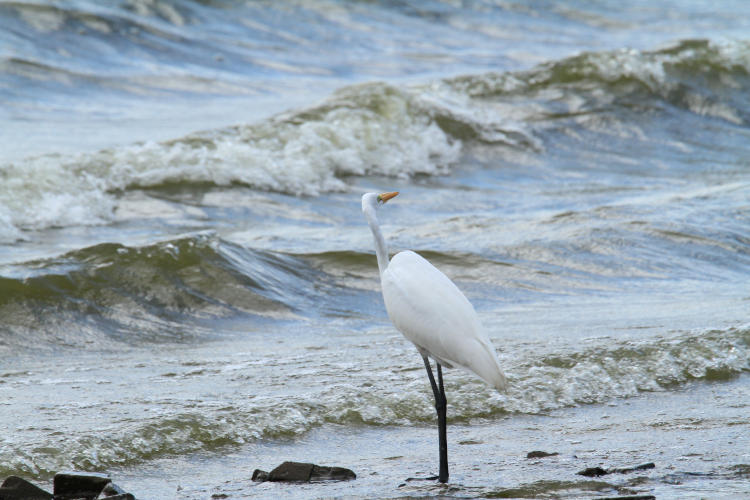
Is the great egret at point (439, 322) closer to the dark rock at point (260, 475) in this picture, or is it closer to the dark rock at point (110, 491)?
the dark rock at point (260, 475)

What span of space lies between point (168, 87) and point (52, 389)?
28.9ft

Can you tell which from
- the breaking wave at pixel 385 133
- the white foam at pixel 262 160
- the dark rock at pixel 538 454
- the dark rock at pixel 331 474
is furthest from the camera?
the breaking wave at pixel 385 133

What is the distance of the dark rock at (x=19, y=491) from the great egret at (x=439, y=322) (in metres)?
1.28

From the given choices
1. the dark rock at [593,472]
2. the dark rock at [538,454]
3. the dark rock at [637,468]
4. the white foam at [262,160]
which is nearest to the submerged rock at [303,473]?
the dark rock at [538,454]

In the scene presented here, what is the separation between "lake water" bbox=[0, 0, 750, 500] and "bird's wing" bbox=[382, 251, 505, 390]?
1.33ft

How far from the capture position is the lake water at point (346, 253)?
12.3ft

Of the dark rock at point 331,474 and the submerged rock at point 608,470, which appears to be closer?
the submerged rock at point 608,470

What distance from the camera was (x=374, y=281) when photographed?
663cm

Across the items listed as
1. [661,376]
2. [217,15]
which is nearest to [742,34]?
[217,15]

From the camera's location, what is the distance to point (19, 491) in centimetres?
300

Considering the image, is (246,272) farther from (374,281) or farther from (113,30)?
(113,30)

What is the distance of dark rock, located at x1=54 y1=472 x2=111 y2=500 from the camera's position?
122 inches

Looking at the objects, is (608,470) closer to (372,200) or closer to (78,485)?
(372,200)

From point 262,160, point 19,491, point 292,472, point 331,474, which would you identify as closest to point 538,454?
point 331,474
